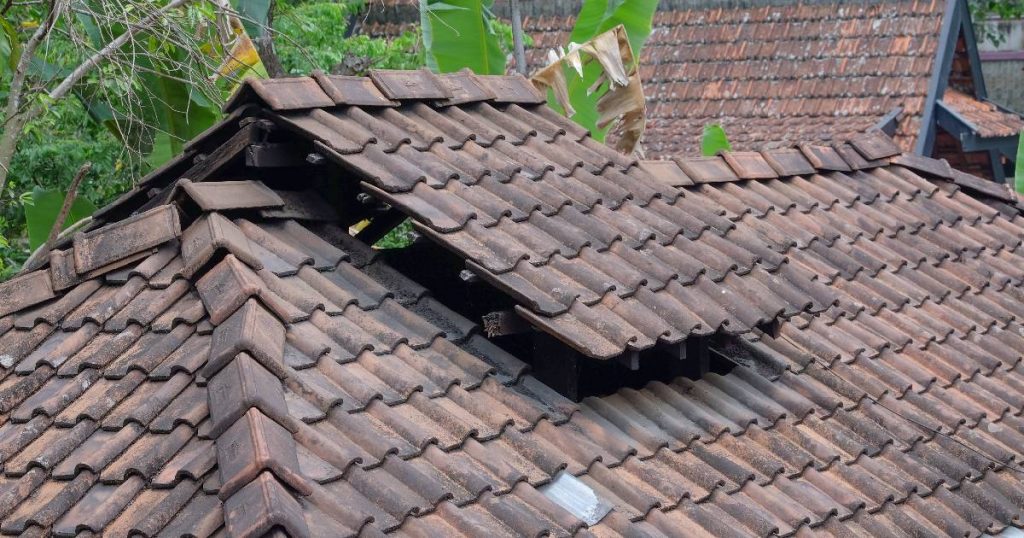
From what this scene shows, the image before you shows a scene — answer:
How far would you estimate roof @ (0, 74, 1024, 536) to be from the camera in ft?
12.3

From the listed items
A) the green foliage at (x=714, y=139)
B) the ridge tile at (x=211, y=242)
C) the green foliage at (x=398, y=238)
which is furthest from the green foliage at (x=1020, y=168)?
the ridge tile at (x=211, y=242)

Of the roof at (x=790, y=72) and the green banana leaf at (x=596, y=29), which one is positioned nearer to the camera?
the green banana leaf at (x=596, y=29)

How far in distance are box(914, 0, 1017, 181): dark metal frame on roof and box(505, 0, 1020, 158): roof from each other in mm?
→ 67

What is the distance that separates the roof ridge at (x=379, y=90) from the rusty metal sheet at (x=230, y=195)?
34cm

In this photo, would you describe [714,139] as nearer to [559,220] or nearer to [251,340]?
[559,220]

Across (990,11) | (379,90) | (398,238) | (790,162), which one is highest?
(379,90)

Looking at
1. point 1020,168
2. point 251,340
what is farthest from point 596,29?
point 251,340

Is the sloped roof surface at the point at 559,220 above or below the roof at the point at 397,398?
above

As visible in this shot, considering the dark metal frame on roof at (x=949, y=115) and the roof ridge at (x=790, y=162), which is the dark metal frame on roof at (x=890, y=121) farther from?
the roof ridge at (x=790, y=162)

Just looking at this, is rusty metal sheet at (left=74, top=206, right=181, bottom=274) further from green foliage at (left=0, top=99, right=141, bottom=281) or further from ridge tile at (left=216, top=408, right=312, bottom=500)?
green foliage at (left=0, top=99, right=141, bottom=281)

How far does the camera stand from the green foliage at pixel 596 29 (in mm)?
9047

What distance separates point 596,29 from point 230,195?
16.5 ft

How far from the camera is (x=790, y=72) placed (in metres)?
14.8

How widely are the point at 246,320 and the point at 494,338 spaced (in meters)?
1.25
